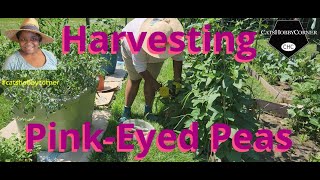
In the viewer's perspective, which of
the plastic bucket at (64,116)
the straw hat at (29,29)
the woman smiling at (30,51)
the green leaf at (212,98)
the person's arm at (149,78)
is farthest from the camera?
the person's arm at (149,78)

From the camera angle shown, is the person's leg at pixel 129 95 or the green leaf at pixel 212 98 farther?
the person's leg at pixel 129 95

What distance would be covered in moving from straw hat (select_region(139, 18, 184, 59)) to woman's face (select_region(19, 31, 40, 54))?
1.03 m

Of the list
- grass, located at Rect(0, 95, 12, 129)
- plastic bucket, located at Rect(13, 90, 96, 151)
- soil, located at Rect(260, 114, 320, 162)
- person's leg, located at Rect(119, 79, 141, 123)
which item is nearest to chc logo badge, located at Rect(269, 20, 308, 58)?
soil, located at Rect(260, 114, 320, 162)

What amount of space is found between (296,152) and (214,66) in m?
1.29

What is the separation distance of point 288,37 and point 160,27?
8.37 ft

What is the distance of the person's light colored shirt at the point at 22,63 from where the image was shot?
119 inches

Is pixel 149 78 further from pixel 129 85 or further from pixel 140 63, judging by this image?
pixel 129 85

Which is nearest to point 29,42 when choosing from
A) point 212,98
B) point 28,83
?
point 28,83

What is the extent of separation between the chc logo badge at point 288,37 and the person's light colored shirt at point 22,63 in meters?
2.86

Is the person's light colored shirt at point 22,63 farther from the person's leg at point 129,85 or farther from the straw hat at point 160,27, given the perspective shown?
the straw hat at point 160,27

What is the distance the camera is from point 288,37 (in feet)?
15.9

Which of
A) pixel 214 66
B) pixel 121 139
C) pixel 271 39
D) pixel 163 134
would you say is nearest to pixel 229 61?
pixel 214 66

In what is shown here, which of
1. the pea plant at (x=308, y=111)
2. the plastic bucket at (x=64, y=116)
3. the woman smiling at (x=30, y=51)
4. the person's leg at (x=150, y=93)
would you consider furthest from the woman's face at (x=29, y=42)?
the pea plant at (x=308, y=111)

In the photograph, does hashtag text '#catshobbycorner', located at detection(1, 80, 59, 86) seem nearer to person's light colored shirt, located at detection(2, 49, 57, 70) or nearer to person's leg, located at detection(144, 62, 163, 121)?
person's light colored shirt, located at detection(2, 49, 57, 70)
